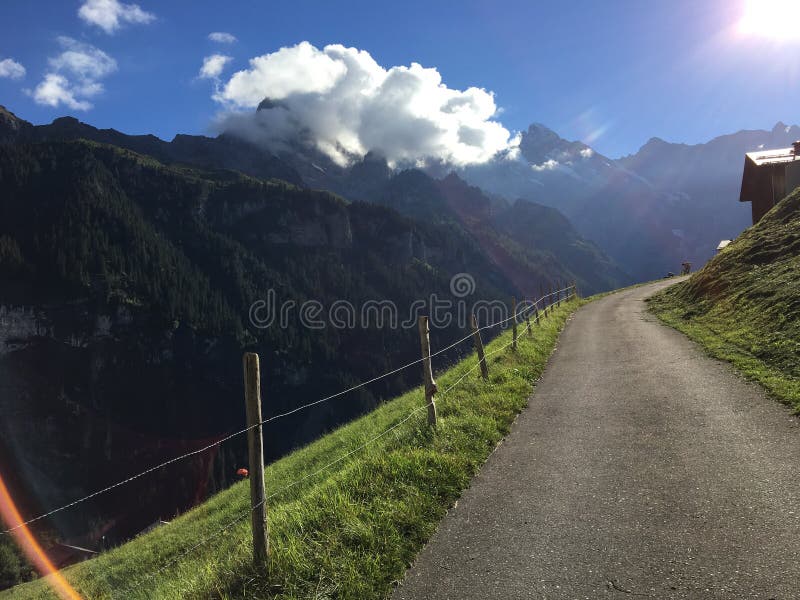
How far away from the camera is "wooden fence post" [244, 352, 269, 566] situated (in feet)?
18.8

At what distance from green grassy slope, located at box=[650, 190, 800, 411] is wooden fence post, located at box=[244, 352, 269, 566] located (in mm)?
10135

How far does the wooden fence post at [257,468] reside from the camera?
5730 millimetres

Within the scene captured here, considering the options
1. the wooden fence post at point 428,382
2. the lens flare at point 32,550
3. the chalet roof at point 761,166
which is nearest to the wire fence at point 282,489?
the wooden fence post at point 428,382

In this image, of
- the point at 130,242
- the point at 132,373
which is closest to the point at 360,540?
the point at 132,373

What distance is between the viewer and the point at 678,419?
31.5 ft

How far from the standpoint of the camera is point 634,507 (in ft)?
20.6

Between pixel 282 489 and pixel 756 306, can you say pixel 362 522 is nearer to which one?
pixel 282 489

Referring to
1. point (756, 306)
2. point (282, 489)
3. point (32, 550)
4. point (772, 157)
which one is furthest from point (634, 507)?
point (32, 550)

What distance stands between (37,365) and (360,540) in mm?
193137

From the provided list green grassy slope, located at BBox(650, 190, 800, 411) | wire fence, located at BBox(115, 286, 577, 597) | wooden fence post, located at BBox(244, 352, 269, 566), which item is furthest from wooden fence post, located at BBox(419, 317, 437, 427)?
green grassy slope, located at BBox(650, 190, 800, 411)

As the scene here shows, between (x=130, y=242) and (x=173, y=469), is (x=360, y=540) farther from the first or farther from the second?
(x=130, y=242)

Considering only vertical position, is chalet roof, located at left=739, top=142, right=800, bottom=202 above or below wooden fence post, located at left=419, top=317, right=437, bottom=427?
above

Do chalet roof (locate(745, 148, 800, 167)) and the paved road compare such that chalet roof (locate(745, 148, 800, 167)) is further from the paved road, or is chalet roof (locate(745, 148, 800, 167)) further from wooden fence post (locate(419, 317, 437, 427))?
wooden fence post (locate(419, 317, 437, 427))

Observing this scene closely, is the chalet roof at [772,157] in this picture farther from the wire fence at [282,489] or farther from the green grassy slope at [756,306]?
the wire fence at [282,489]
